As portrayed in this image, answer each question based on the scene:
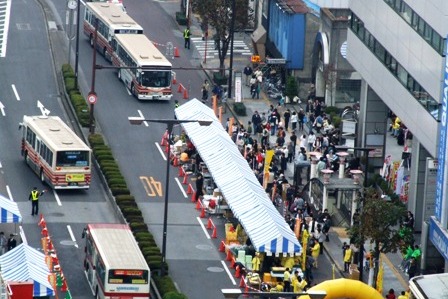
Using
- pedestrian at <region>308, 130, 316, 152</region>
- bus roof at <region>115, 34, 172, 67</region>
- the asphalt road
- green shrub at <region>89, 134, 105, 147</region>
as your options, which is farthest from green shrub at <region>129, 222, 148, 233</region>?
bus roof at <region>115, 34, 172, 67</region>

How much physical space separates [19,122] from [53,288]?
34019 millimetres

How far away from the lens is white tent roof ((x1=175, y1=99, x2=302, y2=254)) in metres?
90.4

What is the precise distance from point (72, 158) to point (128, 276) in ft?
67.2

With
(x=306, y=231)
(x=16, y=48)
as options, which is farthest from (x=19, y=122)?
(x=306, y=231)

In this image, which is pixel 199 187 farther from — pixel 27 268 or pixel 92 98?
pixel 27 268

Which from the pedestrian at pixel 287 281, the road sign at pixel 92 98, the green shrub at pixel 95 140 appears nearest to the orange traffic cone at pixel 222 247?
the pedestrian at pixel 287 281

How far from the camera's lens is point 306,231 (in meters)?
92.6

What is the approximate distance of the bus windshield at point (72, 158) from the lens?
10288 cm

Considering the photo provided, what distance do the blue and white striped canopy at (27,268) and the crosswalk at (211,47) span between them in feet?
175

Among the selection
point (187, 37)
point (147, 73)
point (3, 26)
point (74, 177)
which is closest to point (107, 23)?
point (187, 37)

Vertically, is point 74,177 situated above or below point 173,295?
below

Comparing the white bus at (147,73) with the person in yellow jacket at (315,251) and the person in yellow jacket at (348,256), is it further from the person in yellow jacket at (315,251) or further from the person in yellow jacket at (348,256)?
the person in yellow jacket at (348,256)

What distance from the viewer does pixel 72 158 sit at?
4063 inches

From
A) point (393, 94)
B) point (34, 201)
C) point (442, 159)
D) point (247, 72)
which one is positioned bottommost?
point (247, 72)
